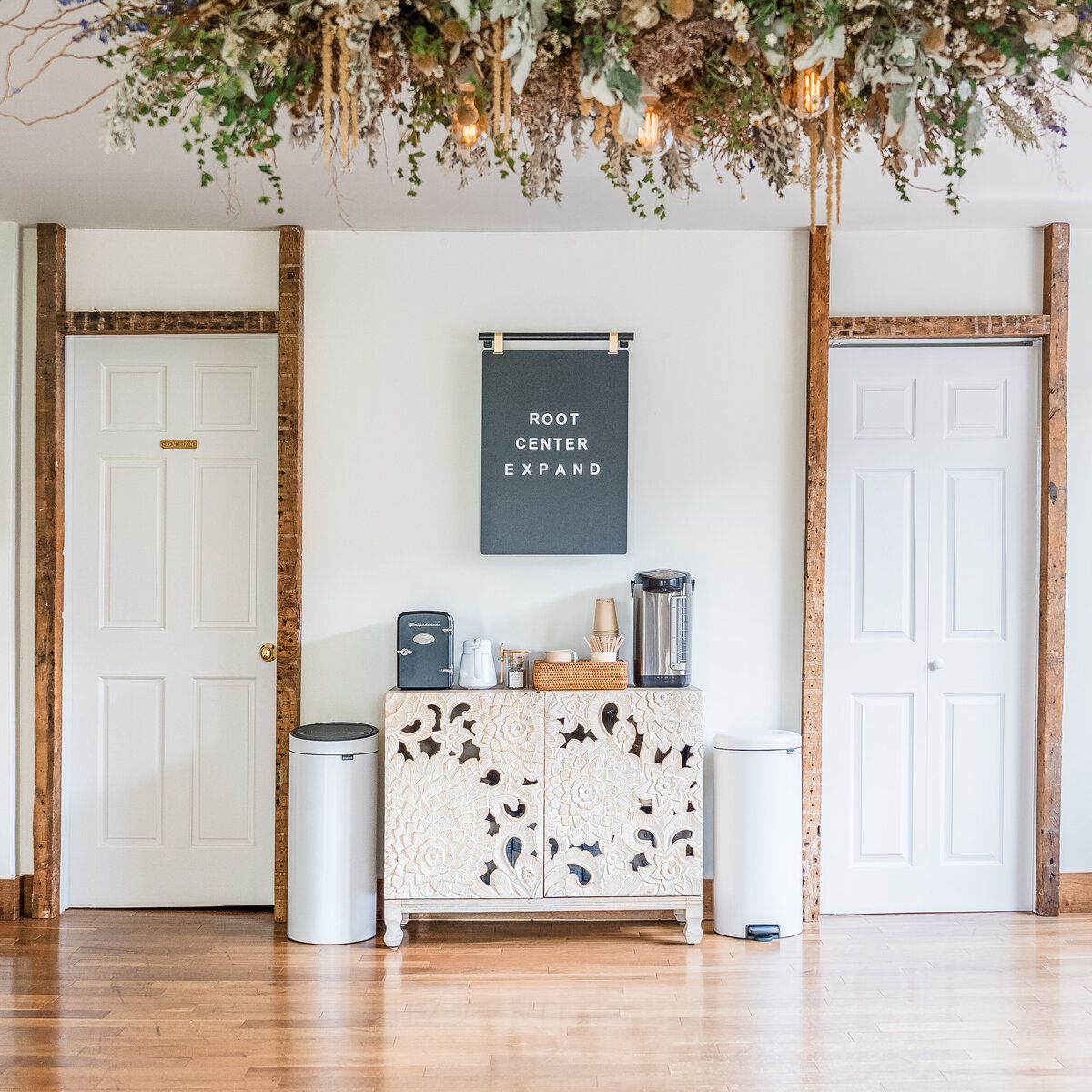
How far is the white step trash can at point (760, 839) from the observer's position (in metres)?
3.47

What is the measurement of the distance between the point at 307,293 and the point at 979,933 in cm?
340

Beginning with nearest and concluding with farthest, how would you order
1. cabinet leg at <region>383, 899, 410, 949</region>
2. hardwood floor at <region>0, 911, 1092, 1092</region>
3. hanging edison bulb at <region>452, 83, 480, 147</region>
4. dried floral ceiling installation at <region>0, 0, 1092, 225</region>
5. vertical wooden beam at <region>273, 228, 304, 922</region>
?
dried floral ceiling installation at <region>0, 0, 1092, 225</region> < hanging edison bulb at <region>452, 83, 480, 147</region> < hardwood floor at <region>0, 911, 1092, 1092</region> < cabinet leg at <region>383, 899, 410, 949</region> < vertical wooden beam at <region>273, 228, 304, 922</region>

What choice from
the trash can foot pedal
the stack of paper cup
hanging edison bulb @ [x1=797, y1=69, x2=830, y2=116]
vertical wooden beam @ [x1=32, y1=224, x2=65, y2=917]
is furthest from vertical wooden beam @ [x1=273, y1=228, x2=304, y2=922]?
hanging edison bulb @ [x1=797, y1=69, x2=830, y2=116]

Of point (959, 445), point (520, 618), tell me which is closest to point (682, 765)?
point (520, 618)

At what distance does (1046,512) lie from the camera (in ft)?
12.2

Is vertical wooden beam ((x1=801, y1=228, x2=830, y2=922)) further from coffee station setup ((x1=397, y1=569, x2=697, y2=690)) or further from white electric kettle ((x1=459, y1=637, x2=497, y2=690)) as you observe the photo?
white electric kettle ((x1=459, y1=637, x2=497, y2=690))

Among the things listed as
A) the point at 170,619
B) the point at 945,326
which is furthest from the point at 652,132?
the point at 170,619

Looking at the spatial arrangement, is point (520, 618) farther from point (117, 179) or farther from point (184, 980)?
point (117, 179)

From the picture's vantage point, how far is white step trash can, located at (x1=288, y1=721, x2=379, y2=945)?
343 centimetres

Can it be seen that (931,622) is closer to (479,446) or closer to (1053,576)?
(1053,576)

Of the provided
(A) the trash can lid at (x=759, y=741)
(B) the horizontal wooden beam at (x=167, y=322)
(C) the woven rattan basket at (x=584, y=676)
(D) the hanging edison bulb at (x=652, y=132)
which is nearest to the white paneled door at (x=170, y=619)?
(B) the horizontal wooden beam at (x=167, y=322)

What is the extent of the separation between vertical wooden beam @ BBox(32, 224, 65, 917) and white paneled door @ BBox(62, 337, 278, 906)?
105 mm

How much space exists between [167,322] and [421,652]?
61.7 inches

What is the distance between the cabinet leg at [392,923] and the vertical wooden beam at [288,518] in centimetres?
48
